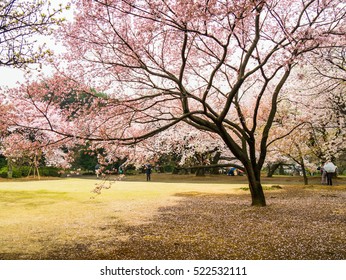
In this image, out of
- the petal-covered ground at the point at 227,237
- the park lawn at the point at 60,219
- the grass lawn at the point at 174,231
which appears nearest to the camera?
the petal-covered ground at the point at 227,237

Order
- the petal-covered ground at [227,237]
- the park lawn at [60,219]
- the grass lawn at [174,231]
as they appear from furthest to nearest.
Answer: the park lawn at [60,219] → the grass lawn at [174,231] → the petal-covered ground at [227,237]

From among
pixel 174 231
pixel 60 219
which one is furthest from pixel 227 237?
pixel 60 219

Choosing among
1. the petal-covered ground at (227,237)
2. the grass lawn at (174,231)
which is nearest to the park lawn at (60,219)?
the grass lawn at (174,231)

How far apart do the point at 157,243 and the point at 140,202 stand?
23.8 ft

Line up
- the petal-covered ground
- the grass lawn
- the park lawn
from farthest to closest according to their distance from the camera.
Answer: the park lawn < the grass lawn < the petal-covered ground

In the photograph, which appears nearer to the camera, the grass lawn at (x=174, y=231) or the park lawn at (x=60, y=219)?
the grass lawn at (x=174, y=231)

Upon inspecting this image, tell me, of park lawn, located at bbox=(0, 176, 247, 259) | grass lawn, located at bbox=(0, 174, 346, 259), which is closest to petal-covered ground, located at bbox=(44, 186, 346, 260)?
grass lawn, located at bbox=(0, 174, 346, 259)

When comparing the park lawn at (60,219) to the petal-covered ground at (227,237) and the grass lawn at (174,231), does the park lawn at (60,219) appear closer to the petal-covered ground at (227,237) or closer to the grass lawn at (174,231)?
the grass lawn at (174,231)

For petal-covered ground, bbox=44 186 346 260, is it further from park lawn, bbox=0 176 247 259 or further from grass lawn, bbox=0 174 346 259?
park lawn, bbox=0 176 247 259

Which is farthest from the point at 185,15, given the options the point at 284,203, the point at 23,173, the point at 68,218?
the point at 23,173

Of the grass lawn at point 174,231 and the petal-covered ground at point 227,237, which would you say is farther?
the grass lawn at point 174,231

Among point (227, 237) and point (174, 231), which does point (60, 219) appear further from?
point (227, 237)

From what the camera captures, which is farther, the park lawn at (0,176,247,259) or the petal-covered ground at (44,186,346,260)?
the park lawn at (0,176,247,259)

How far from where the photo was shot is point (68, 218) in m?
10.8
